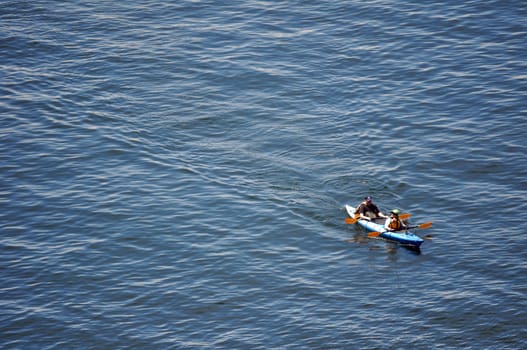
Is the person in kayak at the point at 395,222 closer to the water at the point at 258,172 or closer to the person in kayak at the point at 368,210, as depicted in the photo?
the water at the point at 258,172

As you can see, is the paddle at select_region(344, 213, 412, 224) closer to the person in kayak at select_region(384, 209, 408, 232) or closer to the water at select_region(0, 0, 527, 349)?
the water at select_region(0, 0, 527, 349)

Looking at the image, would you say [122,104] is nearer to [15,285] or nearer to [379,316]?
[15,285]

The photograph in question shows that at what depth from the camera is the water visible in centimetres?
3359

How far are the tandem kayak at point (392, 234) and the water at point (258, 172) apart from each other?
1.68 ft

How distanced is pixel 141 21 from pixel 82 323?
34.3 m

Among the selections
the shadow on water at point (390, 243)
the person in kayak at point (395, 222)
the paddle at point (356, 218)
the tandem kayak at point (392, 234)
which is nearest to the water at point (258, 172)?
the shadow on water at point (390, 243)

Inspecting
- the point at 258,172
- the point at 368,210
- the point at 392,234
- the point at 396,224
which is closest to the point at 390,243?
the point at 392,234

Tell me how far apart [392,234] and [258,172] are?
31.7 feet

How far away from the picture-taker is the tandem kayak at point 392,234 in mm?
36812

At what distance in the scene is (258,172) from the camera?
44219 millimetres

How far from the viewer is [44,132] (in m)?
49.4

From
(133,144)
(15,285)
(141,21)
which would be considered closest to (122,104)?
(133,144)

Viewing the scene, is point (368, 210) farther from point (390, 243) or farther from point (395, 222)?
point (390, 243)

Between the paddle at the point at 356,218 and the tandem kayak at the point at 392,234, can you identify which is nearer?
the tandem kayak at the point at 392,234
